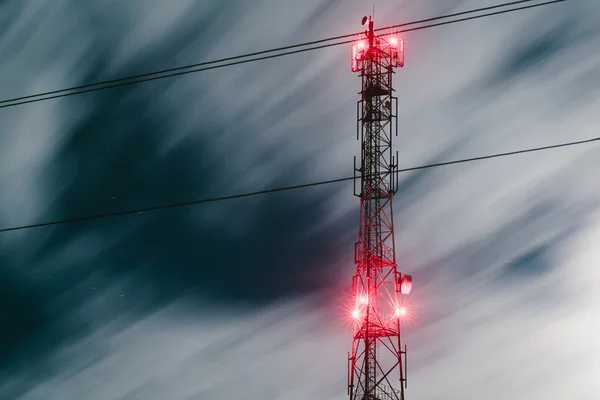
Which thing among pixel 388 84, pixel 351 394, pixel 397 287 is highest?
pixel 388 84

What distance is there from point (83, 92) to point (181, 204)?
6.28 m

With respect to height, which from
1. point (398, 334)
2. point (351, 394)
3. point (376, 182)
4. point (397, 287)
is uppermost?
point (376, 182)

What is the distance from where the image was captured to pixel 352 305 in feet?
166

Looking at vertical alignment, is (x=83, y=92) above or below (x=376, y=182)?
below

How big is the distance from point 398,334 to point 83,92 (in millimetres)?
27215

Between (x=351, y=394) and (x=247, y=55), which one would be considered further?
(x=351, y=394)

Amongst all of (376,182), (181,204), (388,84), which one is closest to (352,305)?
(376,182)

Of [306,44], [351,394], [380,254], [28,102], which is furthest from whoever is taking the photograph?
[380,254]

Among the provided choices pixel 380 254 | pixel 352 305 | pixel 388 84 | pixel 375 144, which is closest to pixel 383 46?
pixel 388 84

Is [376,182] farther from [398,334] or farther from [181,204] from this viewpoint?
[181,204]

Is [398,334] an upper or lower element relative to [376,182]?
lower

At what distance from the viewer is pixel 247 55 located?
29.2 m

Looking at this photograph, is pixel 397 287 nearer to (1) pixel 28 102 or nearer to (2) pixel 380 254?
(2) pixel 380 254

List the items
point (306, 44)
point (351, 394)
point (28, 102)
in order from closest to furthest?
1. point (306, 44)
2. point (28, 102)
3. point (351, 394)
